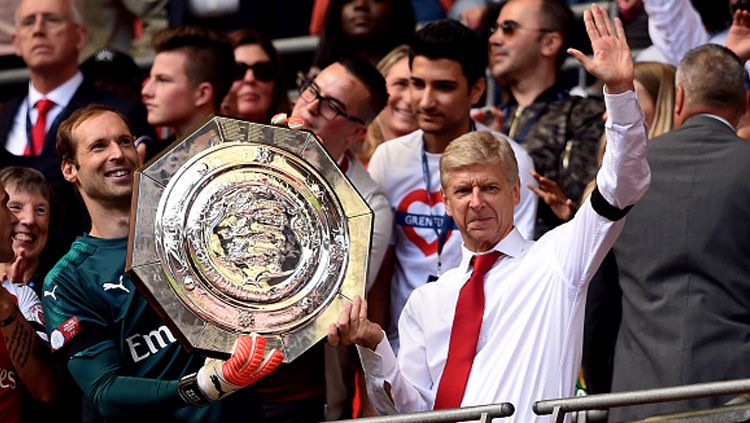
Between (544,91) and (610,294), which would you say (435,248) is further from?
(544,91)

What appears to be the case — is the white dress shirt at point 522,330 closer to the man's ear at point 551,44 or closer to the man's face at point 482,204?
the man's face at point 482,204

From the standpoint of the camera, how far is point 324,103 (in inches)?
265

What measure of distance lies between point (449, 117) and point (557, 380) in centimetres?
188

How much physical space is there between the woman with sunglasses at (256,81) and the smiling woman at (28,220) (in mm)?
1360

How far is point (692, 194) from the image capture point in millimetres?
5926

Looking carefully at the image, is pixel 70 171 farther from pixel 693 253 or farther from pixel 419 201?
pixel 693 253

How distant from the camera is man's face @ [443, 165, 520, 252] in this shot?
5379 millimetres

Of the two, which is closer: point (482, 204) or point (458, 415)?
point (458, 415)

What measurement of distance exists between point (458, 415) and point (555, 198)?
188 centimetres

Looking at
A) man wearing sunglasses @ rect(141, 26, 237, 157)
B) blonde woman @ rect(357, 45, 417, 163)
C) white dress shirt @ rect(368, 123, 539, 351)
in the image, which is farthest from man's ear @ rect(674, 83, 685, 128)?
man wearing sunglasses @ rect(141, 26, 237, 157)

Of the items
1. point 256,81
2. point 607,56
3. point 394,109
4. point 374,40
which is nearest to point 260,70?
point 256,81

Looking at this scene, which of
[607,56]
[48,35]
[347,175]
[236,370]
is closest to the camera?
[236,370]

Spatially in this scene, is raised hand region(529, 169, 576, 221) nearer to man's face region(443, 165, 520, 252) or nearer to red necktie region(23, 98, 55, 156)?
man's face region(443, 165, 520, 252)

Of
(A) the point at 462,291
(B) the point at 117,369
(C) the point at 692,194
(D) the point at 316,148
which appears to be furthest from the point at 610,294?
(B) the point at 117,369
